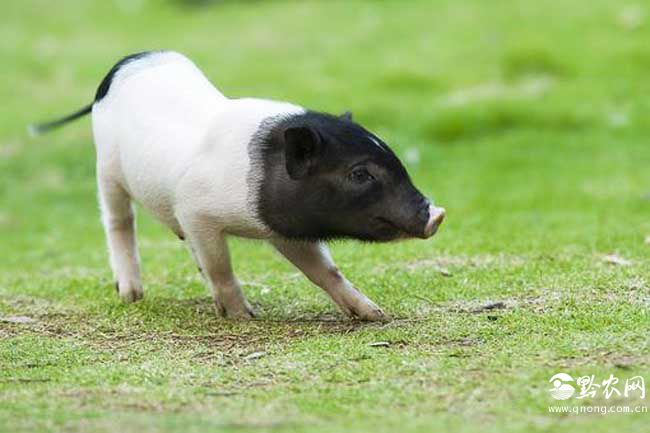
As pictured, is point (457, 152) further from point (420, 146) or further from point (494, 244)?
point (494, 244)

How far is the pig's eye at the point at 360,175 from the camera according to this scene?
6426 millimetres

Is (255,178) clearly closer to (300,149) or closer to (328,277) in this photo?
(300,149)

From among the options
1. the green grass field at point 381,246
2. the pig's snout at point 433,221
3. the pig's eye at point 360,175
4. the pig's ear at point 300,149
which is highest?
the pig's ear at point 300,149

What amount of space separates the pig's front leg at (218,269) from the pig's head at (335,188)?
1.34 ft

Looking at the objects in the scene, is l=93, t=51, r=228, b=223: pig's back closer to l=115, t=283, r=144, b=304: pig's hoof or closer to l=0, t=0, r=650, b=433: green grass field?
l=115, t=283, r=144, b=304: pig's hoof

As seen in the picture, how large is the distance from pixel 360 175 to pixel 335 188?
0.15 metres

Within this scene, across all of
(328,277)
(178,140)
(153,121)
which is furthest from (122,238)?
(328,277)

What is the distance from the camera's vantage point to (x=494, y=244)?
934 centimetres

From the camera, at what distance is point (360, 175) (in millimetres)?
6434

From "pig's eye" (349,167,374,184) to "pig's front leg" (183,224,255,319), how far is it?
0.86 metres

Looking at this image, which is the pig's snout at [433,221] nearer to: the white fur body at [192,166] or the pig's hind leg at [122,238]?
the white fur body at [192,166]

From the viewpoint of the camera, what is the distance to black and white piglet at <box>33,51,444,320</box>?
6.43m

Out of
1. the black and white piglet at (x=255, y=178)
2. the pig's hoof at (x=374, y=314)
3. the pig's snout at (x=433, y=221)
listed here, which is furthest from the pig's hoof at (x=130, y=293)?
the pig's snout at (x=433, y=221)

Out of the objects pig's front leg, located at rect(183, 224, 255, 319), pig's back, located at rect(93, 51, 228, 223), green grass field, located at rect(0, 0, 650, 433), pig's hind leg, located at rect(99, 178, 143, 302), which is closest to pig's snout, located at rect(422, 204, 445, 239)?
green grass field, located at rect(0, 0, 650, 433)
